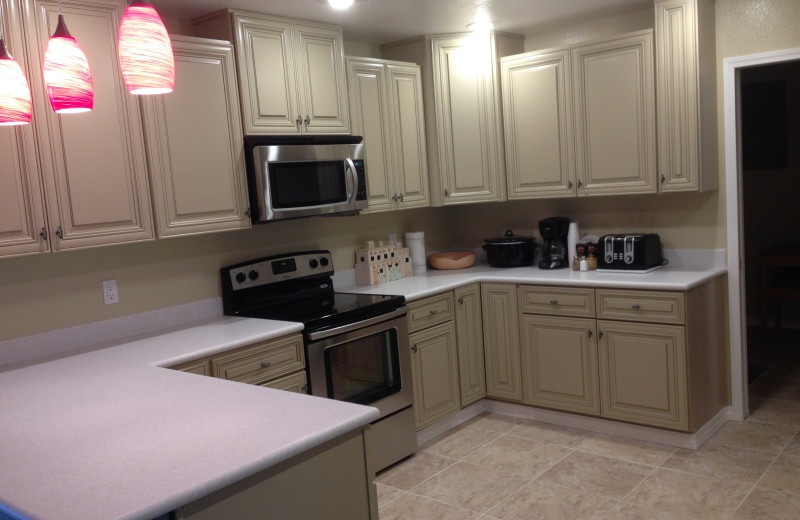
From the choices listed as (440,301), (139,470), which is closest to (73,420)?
(139,470)

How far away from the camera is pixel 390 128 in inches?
163

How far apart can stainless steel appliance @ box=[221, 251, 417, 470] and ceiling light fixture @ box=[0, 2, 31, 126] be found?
157 cm

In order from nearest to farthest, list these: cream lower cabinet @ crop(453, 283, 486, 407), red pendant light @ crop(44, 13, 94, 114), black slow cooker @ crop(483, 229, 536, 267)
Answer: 1. red pendant light @ crop(44, 13, 94, 114)
2. cream lower cabinet @ crop(453, 283, 486, 407)
3. black slow cooker @ crop(483, 229, 536, 267)

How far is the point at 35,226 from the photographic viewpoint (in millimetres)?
2553

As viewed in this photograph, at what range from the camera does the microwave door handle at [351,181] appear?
3697 millimetres

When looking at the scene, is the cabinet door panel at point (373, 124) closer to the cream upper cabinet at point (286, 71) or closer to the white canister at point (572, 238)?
the cream upper cabinet at point (286, 71)

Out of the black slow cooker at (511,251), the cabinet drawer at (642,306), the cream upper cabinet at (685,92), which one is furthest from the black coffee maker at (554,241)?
the cream upper cabinet at (685,92)

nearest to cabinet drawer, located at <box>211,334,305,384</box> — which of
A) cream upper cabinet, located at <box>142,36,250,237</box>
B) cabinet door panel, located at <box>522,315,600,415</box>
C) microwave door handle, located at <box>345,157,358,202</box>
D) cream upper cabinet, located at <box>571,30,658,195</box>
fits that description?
cream upper cabinet, located at <box>142,36,250,237</box>

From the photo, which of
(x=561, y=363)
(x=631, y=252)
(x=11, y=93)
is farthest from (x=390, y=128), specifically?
(x=11, y=93)

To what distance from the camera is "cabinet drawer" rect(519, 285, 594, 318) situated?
3.80m

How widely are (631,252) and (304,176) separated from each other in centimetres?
184

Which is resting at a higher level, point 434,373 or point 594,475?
point 434,373

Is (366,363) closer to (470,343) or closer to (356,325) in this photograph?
(356,325)

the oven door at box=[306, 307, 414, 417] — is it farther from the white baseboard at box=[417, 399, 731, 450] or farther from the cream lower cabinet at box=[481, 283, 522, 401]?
the cream lower cabinet at box=[481, 283, 522, 401]
